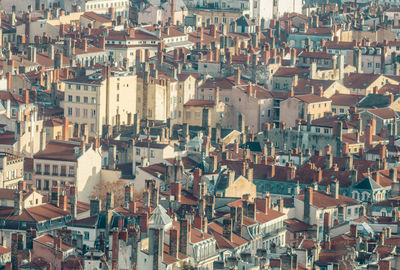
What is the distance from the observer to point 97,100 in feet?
411

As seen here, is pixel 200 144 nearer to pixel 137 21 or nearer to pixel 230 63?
pixel 230 63

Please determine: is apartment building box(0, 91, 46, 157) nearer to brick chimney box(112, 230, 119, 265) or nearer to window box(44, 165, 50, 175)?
window box(44, 165, 50, 175)

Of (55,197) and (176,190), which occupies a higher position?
(176,190)

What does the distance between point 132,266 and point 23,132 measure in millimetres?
34951

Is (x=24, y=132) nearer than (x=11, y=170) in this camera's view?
No

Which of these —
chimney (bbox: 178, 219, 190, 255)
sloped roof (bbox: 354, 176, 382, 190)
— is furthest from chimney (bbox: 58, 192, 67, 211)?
sloped roof (bbox: 354, 176, 382, 190)

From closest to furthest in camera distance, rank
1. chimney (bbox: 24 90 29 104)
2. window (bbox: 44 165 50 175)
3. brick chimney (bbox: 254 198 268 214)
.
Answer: brick chimney (bbox: 254 198 268 214)
window (bbox: 44 165 50 175)
chimney (bbox: 24 90 29 104)

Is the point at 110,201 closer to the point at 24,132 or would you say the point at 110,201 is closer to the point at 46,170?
the point at 46,170

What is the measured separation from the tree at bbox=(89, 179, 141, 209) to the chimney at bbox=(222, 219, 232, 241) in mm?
11762

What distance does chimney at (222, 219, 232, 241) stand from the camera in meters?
86.5

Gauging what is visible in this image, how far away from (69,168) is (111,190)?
13.8 feet

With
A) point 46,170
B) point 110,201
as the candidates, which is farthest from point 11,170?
point 110,201

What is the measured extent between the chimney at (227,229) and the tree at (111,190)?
1176 centimetres

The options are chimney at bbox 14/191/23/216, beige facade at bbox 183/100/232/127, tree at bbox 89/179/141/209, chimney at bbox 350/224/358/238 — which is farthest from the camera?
beige facade at bbox 183/100/232/127
